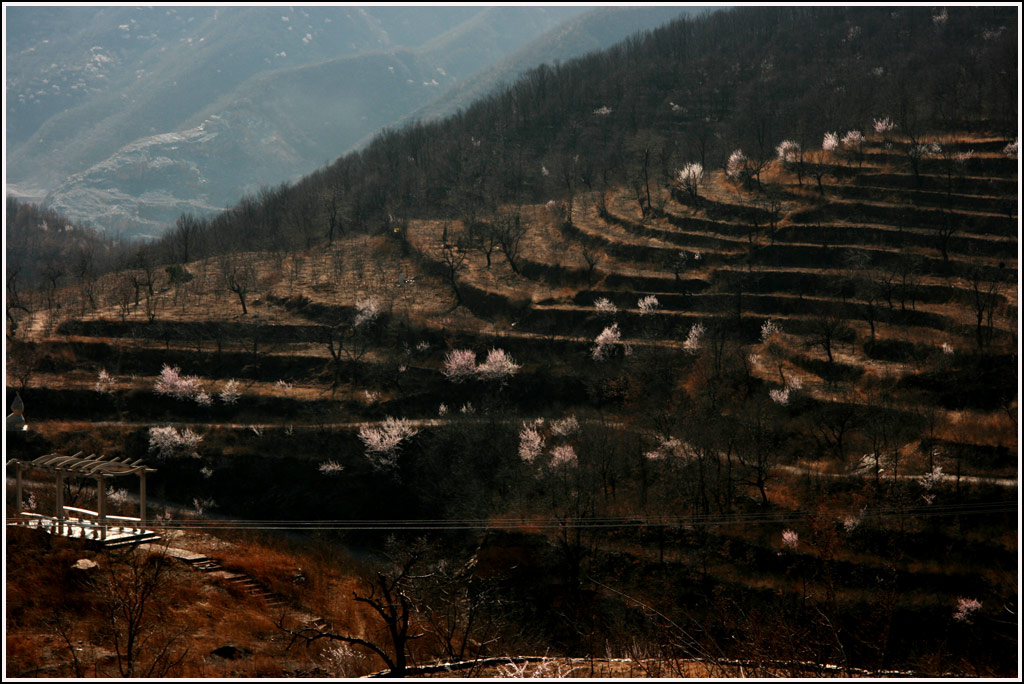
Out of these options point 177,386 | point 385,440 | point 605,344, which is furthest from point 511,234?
point 177,386

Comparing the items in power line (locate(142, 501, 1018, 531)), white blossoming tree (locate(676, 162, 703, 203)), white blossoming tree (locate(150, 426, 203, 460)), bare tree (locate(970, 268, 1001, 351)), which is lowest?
power line (locate(142, 501, 1018, 531))

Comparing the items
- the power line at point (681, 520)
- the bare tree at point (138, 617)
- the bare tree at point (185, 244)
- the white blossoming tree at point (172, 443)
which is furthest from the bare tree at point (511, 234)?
the bare tree at point (138, 617)

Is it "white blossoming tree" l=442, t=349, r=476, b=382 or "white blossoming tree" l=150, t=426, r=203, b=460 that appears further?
"white blossoming tree" l=442, t=349, r=476, b=382

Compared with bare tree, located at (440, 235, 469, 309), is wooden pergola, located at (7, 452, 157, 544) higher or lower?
lower

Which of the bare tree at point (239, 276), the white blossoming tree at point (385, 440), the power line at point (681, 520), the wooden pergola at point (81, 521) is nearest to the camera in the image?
the wooden pergola at point (81, 521)

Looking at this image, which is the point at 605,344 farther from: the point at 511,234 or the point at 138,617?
the point at 138,617

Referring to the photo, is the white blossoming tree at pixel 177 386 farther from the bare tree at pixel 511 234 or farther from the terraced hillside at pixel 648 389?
the bare tree at pixel 511 234

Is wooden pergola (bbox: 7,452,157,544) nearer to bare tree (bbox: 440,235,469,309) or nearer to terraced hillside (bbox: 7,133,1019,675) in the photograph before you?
terraced hillside (bbox: 7,133,1019,675)

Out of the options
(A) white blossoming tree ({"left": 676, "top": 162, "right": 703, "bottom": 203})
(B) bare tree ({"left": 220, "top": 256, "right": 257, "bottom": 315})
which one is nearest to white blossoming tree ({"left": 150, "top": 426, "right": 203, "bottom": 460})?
(B) bare tree ({"left": 220, "top": 256, "right": 257, "bottom": 315})

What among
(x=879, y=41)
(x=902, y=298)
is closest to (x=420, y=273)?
(x=902, y=298)
